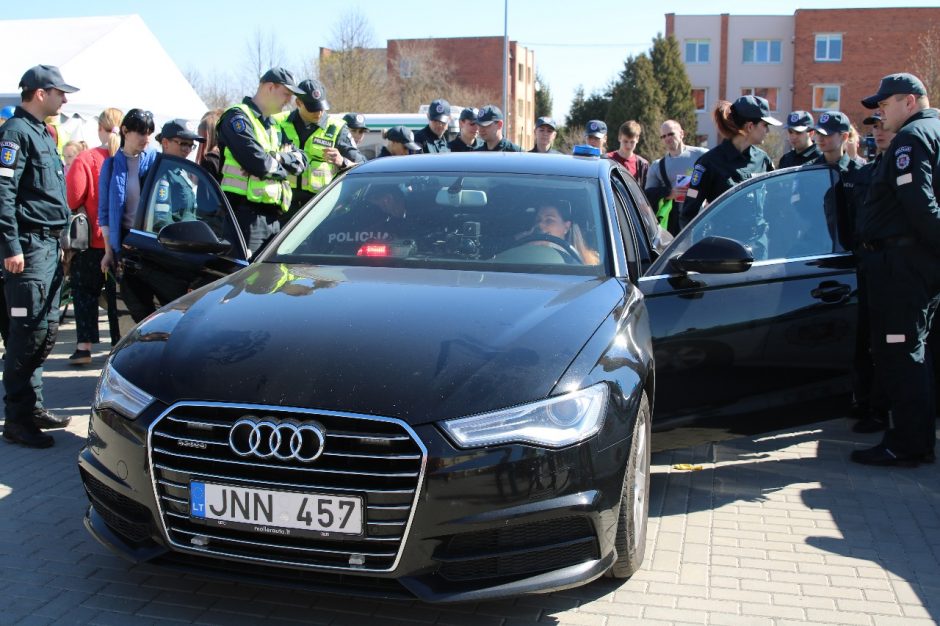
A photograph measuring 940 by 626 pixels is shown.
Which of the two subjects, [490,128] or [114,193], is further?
[490,128]

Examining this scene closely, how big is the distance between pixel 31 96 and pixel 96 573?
10.2 feet

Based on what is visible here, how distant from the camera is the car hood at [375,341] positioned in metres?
3.10

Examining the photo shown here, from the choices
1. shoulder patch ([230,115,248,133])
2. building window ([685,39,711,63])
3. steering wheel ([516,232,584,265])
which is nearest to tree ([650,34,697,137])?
building window ([685,39,711,63])

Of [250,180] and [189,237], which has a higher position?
[250,180]

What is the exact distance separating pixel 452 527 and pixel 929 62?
50808 mm

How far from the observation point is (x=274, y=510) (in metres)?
Answer: 3.05

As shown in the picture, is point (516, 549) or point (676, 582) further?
point (676, 582)

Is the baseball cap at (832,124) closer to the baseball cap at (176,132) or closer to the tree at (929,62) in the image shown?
the baseball cap at (176,132)

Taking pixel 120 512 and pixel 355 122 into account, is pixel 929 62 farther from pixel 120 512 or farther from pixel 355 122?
pixel 120 512

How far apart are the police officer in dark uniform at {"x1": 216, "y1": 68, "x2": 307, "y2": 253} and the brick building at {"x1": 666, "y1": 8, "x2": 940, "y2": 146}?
60.3m

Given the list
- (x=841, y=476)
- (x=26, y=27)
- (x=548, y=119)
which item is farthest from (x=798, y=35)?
(x=841, y=476)

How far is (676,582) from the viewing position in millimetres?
3895

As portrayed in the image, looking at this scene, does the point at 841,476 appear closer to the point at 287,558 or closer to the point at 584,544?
the point at 584,544

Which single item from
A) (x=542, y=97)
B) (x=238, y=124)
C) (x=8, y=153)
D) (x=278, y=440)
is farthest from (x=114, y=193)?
(x=542, y=97)
